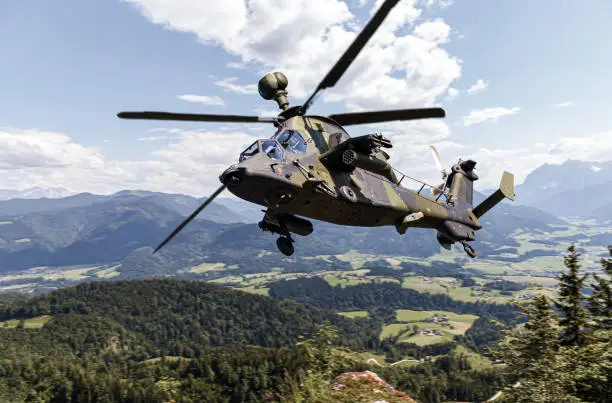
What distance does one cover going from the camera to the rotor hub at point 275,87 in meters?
16.8

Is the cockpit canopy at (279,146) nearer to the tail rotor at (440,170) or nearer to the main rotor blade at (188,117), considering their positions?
the main rotor blade at (188,117)

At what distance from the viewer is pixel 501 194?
898 inches

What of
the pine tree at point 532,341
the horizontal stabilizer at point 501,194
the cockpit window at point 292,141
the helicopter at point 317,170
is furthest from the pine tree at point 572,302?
the cockpit window at point 292,141

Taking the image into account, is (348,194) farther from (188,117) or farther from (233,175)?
(188,117)

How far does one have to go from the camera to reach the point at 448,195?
22484 millimetres

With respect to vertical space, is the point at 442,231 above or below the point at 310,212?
below

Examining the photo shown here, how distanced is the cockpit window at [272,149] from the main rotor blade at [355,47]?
7.64 feet

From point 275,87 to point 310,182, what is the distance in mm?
5535

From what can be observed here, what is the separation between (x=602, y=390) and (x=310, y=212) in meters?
12.4

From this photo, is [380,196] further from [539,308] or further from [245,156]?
[539,308]

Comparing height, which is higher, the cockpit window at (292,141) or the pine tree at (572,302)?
the cockpit window at (292,141)

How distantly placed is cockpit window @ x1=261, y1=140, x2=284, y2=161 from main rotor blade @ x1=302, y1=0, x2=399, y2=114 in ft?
7.64

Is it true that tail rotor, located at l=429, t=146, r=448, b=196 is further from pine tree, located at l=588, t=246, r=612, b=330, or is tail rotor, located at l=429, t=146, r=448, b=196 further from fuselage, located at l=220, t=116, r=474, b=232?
pine tree, located at l=588, t=246, r=612, b=330

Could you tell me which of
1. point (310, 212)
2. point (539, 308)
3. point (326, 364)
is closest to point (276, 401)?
point (326, 364)
